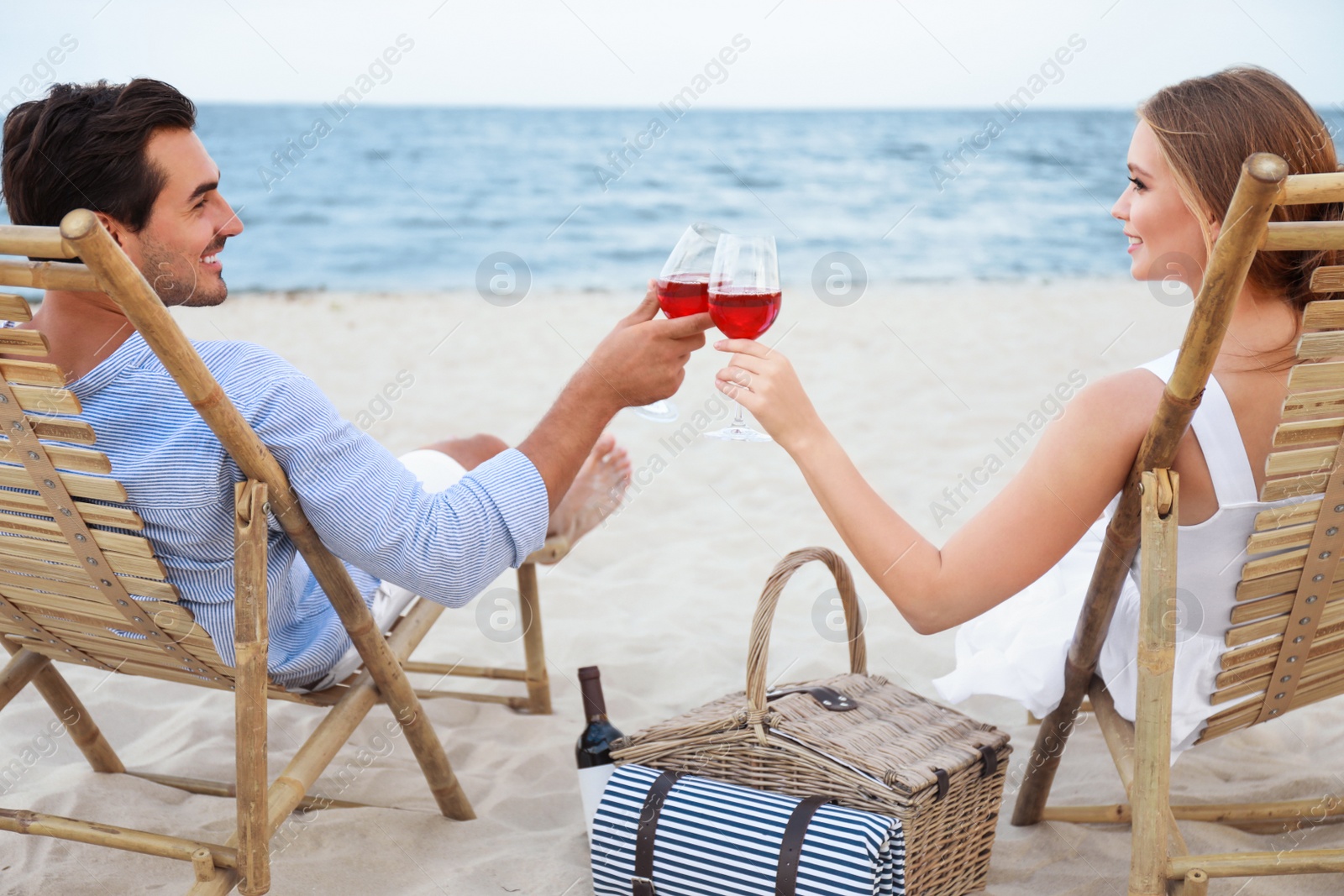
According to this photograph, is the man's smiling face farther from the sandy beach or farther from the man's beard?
the sandy beach

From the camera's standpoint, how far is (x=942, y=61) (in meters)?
21.9

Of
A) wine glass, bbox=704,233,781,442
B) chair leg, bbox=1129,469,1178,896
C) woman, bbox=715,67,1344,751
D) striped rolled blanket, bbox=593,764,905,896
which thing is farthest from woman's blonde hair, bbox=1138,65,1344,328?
striped rolled blanket, bbox=593,764,905,896

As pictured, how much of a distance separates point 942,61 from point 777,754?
73.9 ft

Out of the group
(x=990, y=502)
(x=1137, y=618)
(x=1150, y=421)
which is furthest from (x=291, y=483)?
(x=1137, y=618)

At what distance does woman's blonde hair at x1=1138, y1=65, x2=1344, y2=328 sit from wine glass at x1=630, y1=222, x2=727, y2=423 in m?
0.77

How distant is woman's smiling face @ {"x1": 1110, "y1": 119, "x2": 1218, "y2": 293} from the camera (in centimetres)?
174

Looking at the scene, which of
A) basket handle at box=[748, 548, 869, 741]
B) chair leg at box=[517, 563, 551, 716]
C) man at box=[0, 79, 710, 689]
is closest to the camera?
man at box=[0, 79, 710, 689]

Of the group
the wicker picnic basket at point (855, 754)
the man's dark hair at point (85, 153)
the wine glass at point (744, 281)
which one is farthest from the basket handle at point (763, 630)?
the man's dark hair at point (85, 153)

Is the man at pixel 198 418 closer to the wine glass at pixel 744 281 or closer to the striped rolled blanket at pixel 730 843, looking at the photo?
the wine glass at pixel 744 281

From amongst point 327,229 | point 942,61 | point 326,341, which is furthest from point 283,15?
point 326,341

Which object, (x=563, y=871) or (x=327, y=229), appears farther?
(x=327, y=229)

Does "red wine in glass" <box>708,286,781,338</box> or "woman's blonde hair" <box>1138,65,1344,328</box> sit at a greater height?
"woman's blonde hair" <box>1138,65,1344,328</box>

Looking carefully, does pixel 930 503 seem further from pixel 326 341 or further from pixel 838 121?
pixel 838 121

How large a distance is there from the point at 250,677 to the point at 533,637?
130 centimetres
